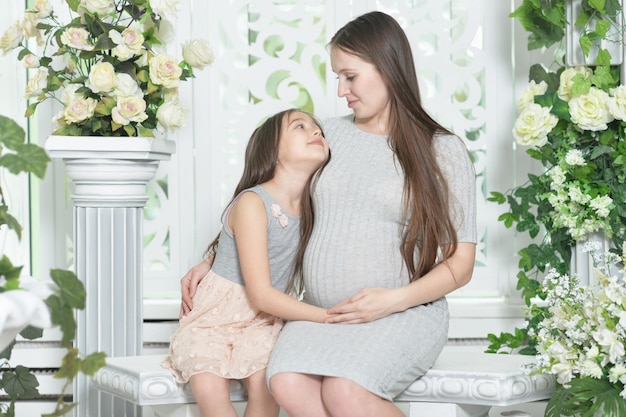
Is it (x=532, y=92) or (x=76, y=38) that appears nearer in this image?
(x=76, y=38)

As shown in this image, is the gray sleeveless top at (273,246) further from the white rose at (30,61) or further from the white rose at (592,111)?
the white rose at (592,111)

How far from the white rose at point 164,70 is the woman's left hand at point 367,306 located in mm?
945

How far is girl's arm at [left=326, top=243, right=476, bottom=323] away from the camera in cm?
237

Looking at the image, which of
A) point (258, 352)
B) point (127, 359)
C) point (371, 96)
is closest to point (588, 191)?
point (371, 96)

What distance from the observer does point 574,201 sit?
2.97m

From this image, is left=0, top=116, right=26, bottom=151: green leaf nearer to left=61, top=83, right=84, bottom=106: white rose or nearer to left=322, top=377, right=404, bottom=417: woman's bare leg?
left=322, top=377, right=404, bottom=417: woman's bare leg

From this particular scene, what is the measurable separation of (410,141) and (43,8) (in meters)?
1.24

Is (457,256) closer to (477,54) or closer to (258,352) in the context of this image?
(258,352)

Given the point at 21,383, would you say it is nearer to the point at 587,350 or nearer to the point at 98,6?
the point at 98,6

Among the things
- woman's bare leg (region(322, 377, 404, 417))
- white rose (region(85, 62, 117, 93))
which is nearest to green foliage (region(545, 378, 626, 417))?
woman's bare leg (region(322, 377, 404, 417))

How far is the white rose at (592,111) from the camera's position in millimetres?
2871

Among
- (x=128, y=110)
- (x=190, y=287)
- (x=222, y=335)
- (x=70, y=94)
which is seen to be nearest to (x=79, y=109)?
(x=70, y=94)

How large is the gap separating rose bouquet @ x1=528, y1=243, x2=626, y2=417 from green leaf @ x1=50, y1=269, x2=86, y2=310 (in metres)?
1.43

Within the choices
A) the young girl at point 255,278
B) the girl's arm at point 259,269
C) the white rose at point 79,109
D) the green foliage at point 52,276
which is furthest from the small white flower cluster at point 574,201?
the green foliage at point 52,276
